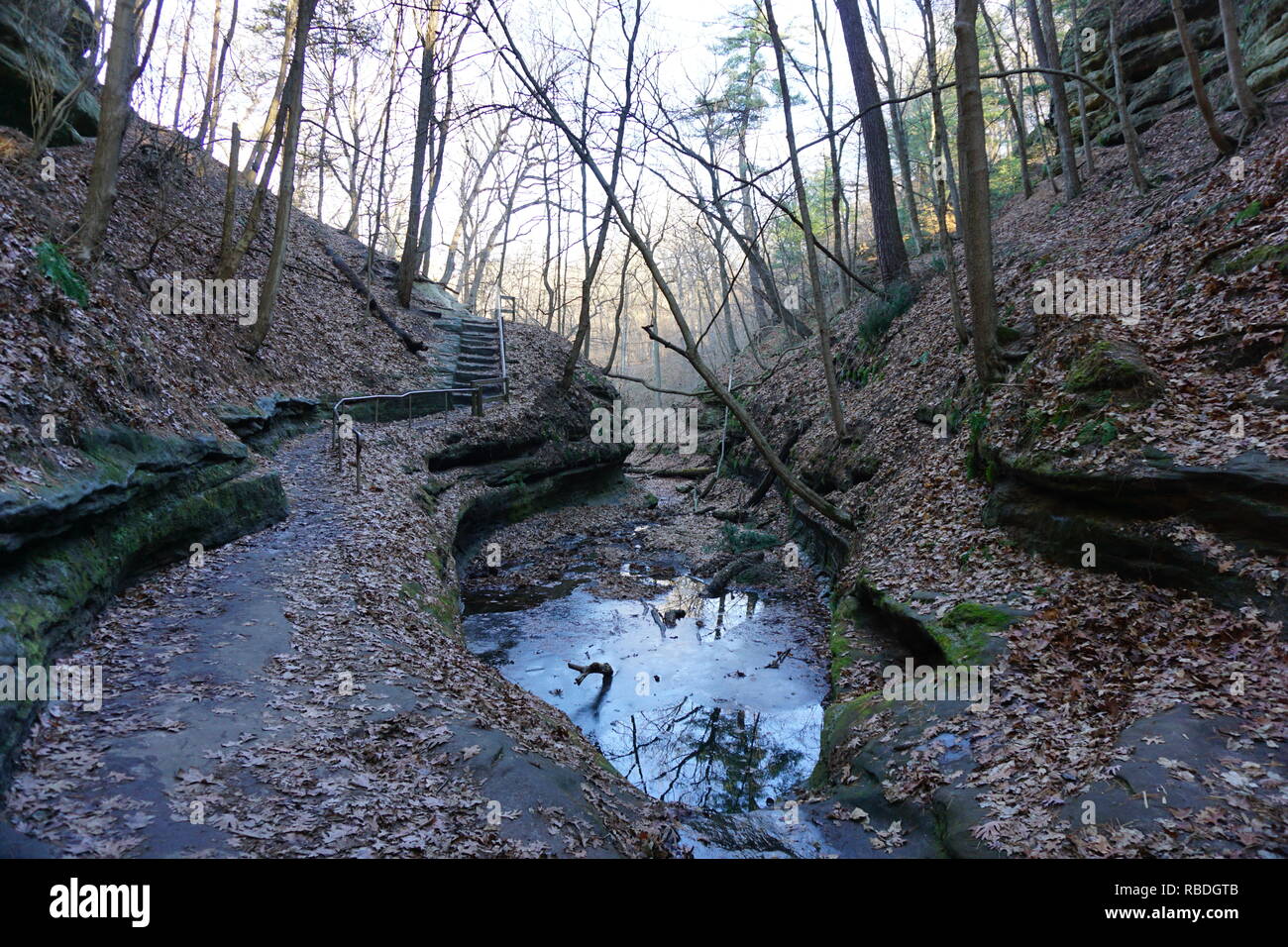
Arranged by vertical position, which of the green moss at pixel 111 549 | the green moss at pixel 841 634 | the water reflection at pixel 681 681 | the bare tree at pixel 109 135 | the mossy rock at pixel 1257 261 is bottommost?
the water reflection at pixel 681 681

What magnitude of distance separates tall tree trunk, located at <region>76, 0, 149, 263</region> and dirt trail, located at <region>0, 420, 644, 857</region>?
6.08 meters

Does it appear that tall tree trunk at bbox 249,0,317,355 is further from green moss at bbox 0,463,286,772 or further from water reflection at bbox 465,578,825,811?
water reflection at bbox 465,578,825,811

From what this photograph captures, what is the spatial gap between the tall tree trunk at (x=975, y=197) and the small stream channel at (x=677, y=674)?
516 cm

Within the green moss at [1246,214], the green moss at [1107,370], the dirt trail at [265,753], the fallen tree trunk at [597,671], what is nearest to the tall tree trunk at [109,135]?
the dirt trail at [265,753]

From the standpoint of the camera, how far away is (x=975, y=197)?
9969 millimetres

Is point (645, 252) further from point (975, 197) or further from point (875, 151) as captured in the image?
point (875, 151)

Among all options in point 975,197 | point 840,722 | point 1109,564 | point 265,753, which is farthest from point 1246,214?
point 265,753

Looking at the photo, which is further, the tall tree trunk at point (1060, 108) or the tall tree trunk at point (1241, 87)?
the tall tree trunk at point (1060, 108)

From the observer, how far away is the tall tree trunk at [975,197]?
9508 millimetres

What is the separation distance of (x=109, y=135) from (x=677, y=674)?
37.9 ft

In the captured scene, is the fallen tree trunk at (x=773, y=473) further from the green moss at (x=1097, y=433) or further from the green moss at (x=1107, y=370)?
the green moss at (x=1097, y=433)

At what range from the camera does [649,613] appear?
39.0 feet
